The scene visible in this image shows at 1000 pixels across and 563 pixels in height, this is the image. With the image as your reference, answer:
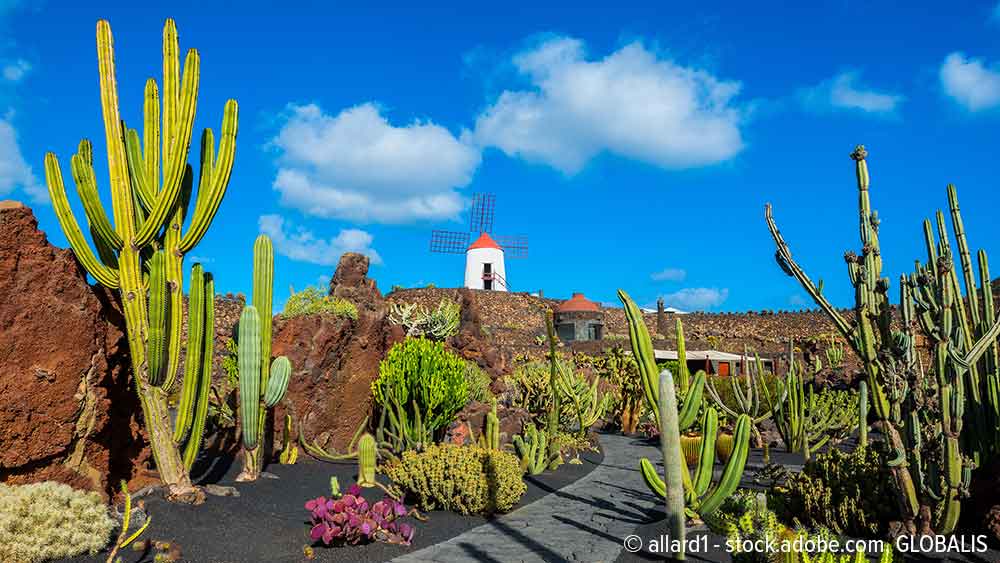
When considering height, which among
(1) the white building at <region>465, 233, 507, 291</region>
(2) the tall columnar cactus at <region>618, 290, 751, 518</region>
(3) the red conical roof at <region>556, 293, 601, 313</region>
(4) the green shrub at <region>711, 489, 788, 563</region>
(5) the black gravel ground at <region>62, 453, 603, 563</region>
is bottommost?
(5) the black gravel ground at <region>62, 453, 603, 563</region>

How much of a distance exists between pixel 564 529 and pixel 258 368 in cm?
379

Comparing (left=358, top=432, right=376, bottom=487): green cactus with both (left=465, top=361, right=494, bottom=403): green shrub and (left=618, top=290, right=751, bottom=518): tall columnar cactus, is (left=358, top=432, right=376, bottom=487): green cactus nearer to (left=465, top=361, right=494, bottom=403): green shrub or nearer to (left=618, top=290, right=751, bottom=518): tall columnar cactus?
(left=618, top=290, right=751, bottom=518): tall columnar cactus

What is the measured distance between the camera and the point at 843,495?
229 inches

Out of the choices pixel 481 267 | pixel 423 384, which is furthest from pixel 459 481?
pixel 481 267

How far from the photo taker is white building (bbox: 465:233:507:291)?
5053cm

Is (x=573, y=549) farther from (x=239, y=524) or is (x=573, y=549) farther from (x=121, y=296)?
(x=121, y=296)

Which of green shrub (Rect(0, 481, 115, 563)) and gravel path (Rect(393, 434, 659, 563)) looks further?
gravel path (Rect(393, 434, 659, 563))

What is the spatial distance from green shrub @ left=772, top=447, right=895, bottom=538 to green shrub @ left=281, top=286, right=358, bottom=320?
650cm

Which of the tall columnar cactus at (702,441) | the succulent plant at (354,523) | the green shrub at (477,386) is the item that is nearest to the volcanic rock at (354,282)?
the green shrub at (477,386)

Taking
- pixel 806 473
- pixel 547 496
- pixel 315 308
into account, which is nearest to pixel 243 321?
pixel 315 308

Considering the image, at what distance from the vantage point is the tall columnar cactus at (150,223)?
20.8ft

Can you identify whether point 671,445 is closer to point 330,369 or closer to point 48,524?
point 48,524

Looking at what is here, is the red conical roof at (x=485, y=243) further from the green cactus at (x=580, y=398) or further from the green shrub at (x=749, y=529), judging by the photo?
the green shrub at (x=749, y=529)

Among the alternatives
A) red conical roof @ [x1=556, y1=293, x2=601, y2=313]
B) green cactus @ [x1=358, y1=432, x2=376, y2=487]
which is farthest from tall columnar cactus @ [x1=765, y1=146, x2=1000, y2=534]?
red conical roof @ [x1=556, y1=293, x2=601, y2=313]
